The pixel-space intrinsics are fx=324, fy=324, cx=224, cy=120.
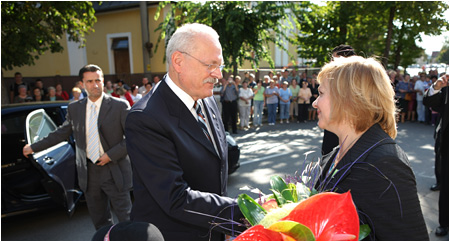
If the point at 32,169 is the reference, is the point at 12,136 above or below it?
above

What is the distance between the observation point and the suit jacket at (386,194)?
1299 mm

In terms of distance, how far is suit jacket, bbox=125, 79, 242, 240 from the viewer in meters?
1.67

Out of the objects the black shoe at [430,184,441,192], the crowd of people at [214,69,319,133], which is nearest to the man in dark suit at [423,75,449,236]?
the black shoe at [430,184,441,192]

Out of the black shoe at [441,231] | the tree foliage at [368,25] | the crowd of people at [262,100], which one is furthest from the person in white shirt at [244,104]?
the black shoe at [441,231]

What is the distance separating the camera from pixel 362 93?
1479 millimetres

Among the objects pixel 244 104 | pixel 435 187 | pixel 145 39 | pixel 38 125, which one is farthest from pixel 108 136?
pixel 145 39

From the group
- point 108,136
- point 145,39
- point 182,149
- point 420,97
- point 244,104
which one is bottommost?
point 244,104

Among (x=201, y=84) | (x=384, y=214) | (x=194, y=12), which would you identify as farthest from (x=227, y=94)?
(x=384, y=214)

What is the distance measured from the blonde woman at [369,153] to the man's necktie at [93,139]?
8.25 ft

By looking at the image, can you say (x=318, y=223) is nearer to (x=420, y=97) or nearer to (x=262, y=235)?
(x=262, y=235)

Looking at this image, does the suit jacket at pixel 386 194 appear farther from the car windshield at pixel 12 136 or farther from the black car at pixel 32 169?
the car windshield at pixel 12 136

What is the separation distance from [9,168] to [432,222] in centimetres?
531

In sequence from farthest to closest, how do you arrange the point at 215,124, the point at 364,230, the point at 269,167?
the point at 269,167, the point at 215,124, the point at 364,230

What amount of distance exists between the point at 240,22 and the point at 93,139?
7.96 m
